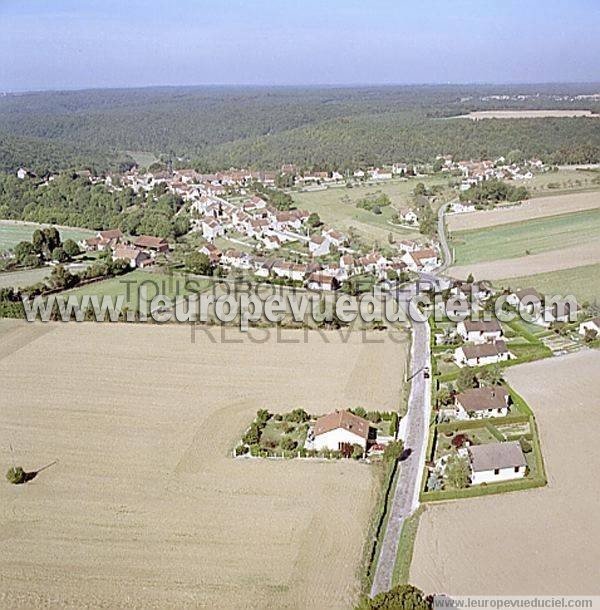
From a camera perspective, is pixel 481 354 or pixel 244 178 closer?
pixel 481 354

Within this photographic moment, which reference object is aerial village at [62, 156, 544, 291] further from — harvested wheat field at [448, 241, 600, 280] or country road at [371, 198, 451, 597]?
country road at [371, 198, 451, 597]

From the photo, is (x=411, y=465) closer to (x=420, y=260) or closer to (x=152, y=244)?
(x=420, y=260)

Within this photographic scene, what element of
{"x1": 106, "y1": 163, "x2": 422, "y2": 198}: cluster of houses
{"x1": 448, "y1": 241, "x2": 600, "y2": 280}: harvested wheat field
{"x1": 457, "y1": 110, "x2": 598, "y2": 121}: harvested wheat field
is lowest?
{"x1": 448, "y1": 241, "x2": 600, "y2": 280}: harvested wheat field

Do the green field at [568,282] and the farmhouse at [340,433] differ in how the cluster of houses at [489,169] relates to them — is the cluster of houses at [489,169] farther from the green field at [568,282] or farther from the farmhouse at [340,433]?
the farmhouse at [340,433]

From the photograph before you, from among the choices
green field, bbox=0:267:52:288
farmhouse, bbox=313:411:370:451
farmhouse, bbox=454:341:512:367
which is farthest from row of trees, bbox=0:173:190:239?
farmhouse, bbox=313:411:370:451

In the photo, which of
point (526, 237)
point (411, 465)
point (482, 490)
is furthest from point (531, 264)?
point (482, 490)

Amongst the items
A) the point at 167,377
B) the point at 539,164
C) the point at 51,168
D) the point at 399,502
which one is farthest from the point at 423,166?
the point at 399,502
